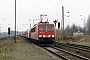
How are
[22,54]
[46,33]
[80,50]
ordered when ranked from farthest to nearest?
[46,33] → [80,50] → [22,54]

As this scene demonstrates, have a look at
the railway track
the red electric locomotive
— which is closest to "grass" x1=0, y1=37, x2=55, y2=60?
the railway track

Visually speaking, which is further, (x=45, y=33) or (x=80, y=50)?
(x=45, y=33)

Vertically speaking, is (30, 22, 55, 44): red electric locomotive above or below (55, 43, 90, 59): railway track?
above

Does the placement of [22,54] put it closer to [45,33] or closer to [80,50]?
[80,50]

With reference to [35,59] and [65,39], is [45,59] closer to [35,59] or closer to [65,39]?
[35,59]

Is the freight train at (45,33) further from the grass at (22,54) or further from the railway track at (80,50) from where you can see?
the grass at (22,54)

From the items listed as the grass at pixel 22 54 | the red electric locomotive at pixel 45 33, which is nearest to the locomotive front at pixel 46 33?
the red electric locomotive at pixel 45 33

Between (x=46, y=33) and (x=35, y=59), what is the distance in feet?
54.8

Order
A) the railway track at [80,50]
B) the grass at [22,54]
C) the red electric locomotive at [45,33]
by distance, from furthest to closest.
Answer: the red electric locomotive at [45,33]
the railway track at [80,50]
the grass at [22,54]

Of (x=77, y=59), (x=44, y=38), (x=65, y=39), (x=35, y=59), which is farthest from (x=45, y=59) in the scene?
(x=65, y=39)

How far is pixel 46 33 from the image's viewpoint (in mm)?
32812

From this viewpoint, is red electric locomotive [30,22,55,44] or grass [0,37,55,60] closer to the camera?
grass [0,37,55,60]

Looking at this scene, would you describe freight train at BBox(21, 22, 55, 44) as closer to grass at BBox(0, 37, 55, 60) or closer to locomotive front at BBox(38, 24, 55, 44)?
locomotive front at BBox(38, 24, 55, 44)

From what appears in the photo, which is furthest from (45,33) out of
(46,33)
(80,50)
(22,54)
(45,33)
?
(22,54)
